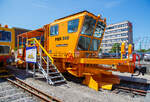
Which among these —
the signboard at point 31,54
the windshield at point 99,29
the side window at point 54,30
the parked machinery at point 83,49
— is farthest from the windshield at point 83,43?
the signboard at point 31,54

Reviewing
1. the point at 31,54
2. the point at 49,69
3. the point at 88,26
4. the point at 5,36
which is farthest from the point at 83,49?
the point at 5,36

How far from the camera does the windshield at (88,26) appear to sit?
24.4 feet

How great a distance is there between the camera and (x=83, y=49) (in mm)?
7930

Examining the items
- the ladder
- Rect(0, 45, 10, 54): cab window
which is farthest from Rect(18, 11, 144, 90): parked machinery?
Rect(0, 45, 10, 54): cab window

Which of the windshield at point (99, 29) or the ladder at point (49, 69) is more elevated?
the windshield at point (99, 29)

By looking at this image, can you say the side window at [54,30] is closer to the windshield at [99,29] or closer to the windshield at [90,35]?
the windshield at [90,35]

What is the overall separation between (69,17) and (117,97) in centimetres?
572

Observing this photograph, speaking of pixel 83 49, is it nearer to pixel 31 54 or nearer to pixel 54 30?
pixel 54 30

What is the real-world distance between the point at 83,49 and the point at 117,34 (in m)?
78.2

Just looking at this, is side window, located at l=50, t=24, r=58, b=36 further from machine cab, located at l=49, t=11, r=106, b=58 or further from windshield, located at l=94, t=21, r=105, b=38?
windshield, located at l=94, t=21, r=105, b=38

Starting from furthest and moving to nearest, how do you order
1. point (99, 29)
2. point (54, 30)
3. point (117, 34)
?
point (117, 34), point (54, 30), point (99, 29)

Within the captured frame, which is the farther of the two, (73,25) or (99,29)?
(99,29)

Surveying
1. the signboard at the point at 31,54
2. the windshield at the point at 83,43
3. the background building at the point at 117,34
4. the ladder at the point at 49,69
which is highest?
the background building at the point at 117,34

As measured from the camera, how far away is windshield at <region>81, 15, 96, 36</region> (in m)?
7.45
